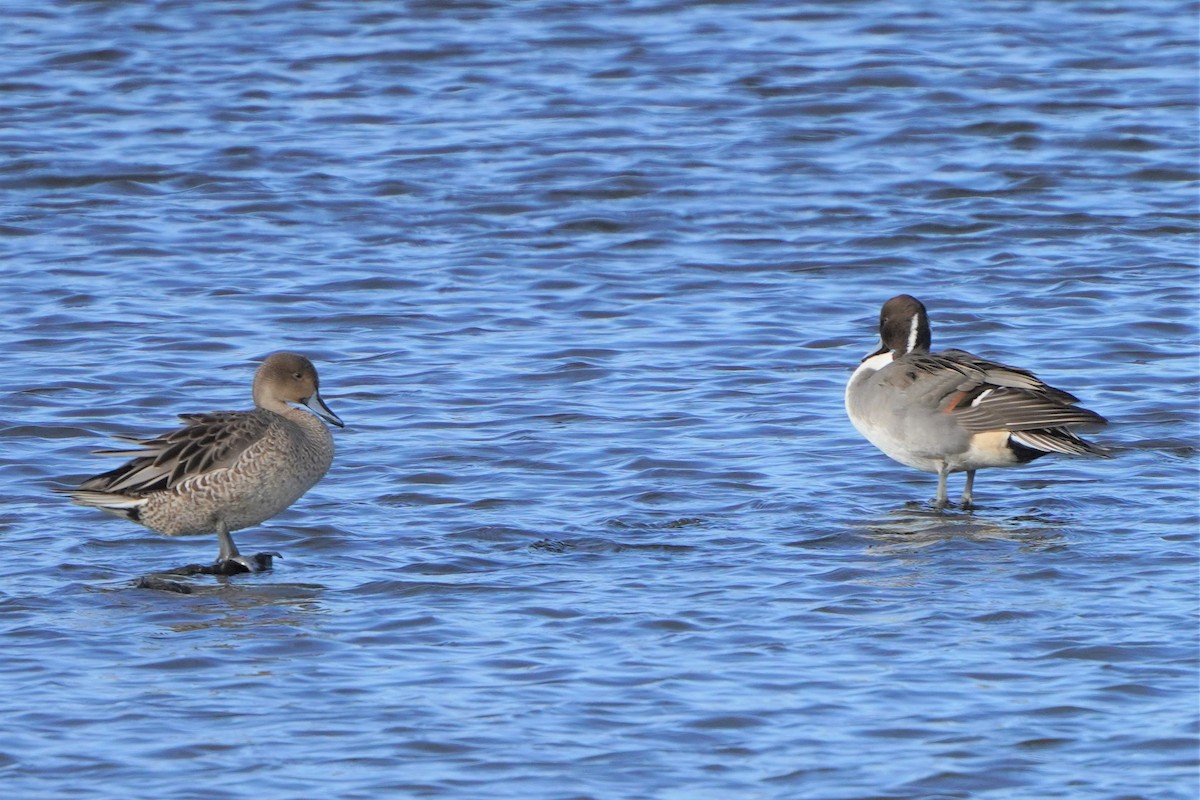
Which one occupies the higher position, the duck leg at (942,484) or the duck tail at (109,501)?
the duck tail at (109,501)

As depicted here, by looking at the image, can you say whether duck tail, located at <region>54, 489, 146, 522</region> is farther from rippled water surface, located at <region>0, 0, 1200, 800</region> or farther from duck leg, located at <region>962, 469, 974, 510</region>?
duck leg, located at <region>962, 469, 974, 510</region>

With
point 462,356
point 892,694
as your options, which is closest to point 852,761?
point 892,694

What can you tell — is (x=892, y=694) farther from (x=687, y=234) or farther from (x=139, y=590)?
(x=687, y=234)

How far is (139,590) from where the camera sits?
7.07 metres

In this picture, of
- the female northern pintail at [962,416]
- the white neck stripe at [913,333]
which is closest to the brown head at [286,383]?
the female northern pintail at [962,416]

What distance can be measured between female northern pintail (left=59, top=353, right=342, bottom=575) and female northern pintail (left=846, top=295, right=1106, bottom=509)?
2257 mm

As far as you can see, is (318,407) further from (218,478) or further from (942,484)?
(942,484)

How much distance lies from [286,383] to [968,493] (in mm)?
2734

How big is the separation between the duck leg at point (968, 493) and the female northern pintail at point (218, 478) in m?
2.55

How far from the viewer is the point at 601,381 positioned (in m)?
10.1

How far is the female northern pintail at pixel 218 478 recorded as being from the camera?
7.29 metres

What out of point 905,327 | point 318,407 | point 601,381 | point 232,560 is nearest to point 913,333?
point 905,327

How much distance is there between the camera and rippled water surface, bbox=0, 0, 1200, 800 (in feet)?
19.0

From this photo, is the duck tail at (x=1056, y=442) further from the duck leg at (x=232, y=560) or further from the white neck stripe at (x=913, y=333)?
the duck leg at (x=232, y=560)
